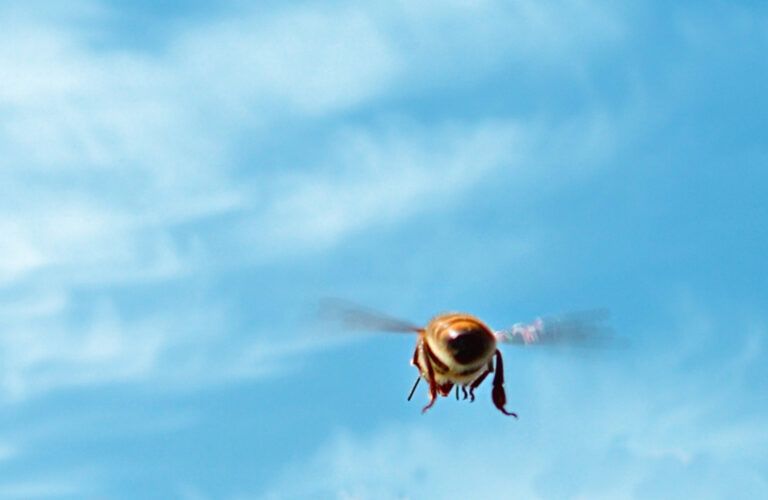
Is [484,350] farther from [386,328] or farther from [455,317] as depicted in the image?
[386,328]

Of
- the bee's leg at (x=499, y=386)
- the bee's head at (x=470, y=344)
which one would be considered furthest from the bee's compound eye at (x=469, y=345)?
the bee's leg at (x=499, y=386)

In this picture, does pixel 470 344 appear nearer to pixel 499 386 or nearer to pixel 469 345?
pixel 469 345

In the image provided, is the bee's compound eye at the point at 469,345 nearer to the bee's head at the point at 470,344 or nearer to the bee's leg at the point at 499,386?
the bee's head at the point at 470,344

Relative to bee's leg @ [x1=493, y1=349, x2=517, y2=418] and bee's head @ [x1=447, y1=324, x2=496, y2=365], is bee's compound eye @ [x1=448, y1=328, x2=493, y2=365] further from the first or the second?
bee's leg @ [x1=493, y1=349, x2=517, y2=418]

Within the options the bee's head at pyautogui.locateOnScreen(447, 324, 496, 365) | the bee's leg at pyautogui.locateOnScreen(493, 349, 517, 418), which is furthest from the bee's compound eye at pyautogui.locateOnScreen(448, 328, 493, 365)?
the bee's leg at pyautogui.locateOnScreen(493, 349, 517, 418)

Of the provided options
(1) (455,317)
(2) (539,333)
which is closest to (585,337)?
(2) (539,333)

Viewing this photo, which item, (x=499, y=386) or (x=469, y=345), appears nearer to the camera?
(x=469, y=345)

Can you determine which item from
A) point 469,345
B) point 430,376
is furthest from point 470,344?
point 430,376
